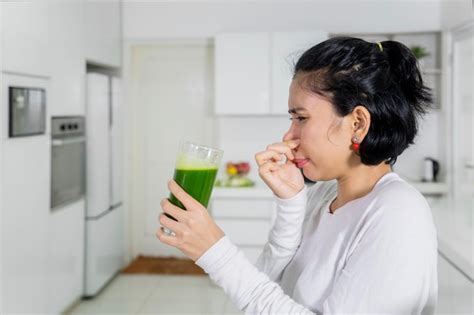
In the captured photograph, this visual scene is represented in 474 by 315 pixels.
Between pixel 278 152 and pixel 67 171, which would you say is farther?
pixel 67 171

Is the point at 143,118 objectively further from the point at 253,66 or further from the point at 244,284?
the point at 244,284

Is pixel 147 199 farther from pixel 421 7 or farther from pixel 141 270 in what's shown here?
pixel 421 7

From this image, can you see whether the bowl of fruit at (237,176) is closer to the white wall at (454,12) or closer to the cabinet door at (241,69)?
the cabinet door at (241,69)

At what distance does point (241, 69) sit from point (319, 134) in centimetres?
308

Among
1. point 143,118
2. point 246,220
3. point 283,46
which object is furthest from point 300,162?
point 143,118

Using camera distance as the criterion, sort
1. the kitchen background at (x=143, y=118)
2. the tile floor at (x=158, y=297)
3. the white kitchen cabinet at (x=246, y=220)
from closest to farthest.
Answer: the kitchen background at (x=143, y=118) < the tile floor at (x=158, y=297) < the white kitchen cabinet at (x=246, y=220)

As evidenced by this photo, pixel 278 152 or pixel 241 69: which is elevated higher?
pixel 241 69

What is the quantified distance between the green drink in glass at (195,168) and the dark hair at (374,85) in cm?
24

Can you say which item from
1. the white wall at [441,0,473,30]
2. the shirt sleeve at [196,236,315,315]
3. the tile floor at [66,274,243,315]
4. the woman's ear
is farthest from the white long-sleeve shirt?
the white wall at [441,0,473,30]

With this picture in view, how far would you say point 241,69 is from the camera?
3.94 m

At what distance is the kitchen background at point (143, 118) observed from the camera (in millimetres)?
2613

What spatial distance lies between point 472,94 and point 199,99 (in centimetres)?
225

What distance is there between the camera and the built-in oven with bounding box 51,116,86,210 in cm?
302

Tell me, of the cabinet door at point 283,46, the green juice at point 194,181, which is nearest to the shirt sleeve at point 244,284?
the green juice at point 194,181
